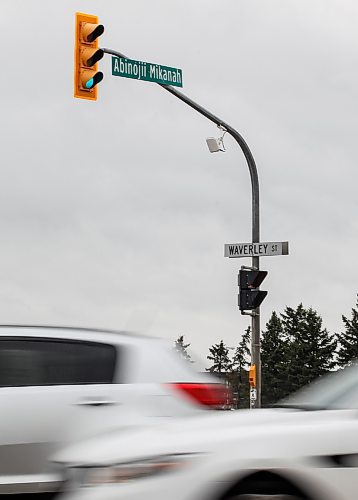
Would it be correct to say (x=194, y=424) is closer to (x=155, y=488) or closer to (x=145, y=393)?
(x=155, y=488)

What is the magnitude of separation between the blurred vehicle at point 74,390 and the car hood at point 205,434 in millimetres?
2297

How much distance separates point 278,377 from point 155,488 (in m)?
159

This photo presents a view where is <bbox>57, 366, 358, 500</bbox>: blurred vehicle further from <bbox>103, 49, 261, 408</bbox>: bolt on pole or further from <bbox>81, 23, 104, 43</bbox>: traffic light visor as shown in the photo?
<bbox>103, 49, 261, 408</bbox>: bolt on pole

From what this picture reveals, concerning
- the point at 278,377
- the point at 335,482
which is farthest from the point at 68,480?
the point at 278,377

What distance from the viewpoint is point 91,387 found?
920cm

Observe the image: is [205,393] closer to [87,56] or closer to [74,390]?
[74,390]

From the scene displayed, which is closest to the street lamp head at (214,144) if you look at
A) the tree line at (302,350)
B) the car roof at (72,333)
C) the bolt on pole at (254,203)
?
the bolt on pole at (254,203)

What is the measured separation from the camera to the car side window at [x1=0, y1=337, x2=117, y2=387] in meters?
9.28

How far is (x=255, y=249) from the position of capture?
2267cm

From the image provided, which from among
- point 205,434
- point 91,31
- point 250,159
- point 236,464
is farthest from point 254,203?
point 236,464

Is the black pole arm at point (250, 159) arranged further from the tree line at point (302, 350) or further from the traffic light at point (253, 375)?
the tree line at point (302, 350)

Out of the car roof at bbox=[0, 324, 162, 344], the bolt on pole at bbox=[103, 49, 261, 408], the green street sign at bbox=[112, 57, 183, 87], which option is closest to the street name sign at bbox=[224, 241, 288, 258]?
the bolt on pole at bbox=[103, 49, 261, 408]

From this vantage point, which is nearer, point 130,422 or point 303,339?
point 130,422

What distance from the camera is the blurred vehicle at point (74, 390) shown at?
356 inches
